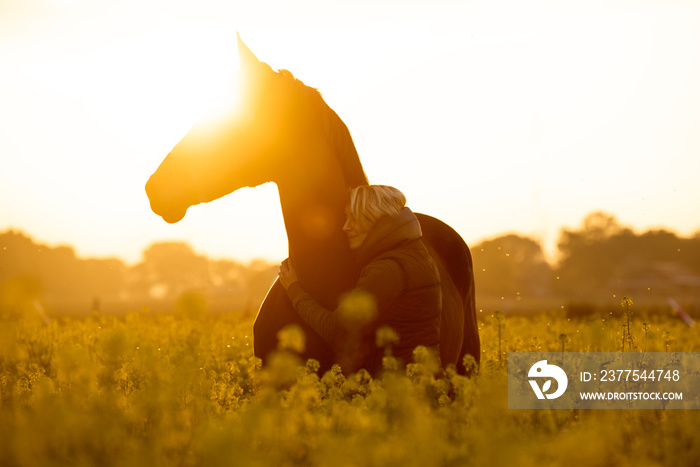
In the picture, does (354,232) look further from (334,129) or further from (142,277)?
(142,277)

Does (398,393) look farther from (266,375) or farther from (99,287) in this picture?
(99,287)

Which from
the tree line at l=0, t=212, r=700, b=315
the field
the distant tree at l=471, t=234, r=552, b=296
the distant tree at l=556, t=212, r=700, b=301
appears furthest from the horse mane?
the distant tree at l=556, t=212, r=700, b=301

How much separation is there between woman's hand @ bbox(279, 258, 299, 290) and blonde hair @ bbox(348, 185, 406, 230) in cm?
59

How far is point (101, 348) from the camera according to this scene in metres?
7.96

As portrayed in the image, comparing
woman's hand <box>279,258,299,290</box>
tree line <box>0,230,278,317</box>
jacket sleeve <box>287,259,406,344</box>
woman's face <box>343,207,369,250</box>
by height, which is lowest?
jacket sleeve <box>287,259,406,344</box>

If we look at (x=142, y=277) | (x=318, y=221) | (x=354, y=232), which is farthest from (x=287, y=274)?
(x=142, y=277)

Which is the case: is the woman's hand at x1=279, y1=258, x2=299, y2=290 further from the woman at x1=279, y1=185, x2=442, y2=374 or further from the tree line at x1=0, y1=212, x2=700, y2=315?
the tree line at x1=0, y1=212, x2=700, y2=315

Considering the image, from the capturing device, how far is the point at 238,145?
591cm

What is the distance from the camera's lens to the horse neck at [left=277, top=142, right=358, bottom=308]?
5609 millimetres

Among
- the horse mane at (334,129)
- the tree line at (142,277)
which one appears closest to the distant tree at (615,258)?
the tree line at (142,277)

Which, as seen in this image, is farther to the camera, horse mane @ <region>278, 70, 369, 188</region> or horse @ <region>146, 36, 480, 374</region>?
horse mane @ <region>278, 70, 369, 188</region>

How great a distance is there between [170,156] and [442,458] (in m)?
3.40

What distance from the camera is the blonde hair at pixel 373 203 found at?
5395 mm

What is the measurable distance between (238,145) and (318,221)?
31.7 inches
